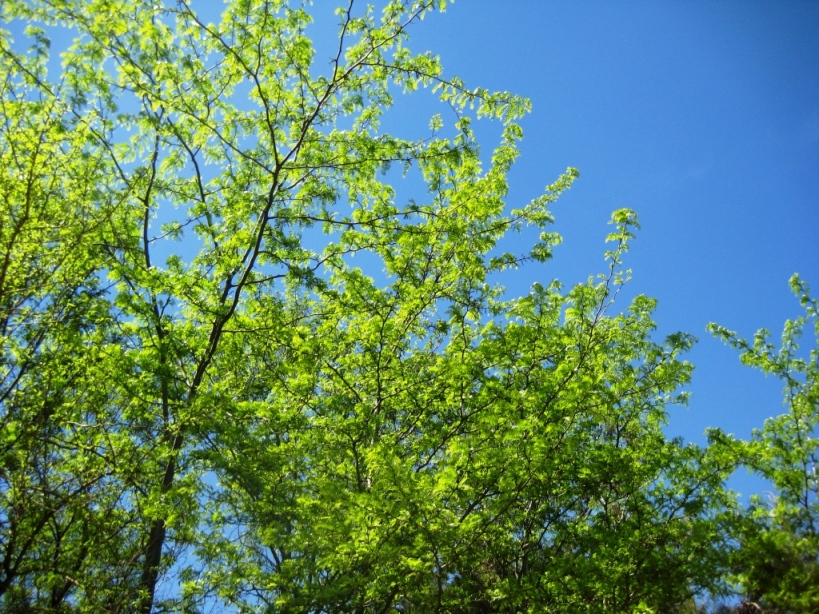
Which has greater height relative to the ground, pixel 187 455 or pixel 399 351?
pixel 399 351

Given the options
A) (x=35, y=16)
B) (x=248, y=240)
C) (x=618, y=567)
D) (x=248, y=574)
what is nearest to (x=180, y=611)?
(x=248, y=574)

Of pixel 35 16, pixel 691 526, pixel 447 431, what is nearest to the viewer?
pixel 35 16

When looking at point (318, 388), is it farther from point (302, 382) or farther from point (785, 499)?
point (785, 499)

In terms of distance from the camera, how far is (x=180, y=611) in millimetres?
6914

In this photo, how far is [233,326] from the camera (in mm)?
8172

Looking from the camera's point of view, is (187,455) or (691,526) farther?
(187,455)

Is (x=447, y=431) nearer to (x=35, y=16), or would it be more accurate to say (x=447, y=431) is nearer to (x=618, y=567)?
(x=618, y=567)

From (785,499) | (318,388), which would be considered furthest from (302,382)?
(785,499)

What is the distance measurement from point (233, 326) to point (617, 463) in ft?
18.0

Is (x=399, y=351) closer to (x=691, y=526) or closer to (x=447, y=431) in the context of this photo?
(x=447, y=431)

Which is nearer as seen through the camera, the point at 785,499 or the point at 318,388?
the point at 785,499

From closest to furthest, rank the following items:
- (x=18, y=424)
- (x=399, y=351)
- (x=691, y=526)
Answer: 1. (x=18, y=424)
2. (x=691, y=526)
3. (x=399, y=351)

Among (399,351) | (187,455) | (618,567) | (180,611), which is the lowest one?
(618,567)

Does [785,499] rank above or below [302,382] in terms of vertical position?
below
